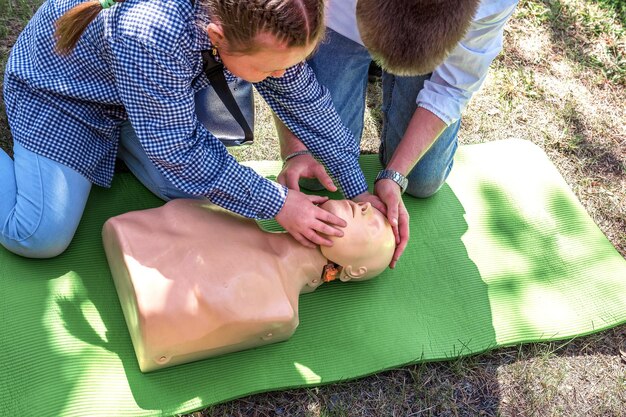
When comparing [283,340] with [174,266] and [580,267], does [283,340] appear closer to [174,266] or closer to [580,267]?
[174,266]

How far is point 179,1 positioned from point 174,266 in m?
0.85

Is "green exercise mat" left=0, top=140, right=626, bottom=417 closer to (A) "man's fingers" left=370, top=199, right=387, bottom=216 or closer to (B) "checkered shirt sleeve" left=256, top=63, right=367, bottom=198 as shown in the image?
(A) "man's fingers" left=370, top=199, right=387, bottom=216

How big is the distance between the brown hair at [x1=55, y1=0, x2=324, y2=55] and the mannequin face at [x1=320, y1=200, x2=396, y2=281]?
2.13 ft

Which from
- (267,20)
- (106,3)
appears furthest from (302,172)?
(106,3)

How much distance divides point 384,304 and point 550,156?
1528 mm

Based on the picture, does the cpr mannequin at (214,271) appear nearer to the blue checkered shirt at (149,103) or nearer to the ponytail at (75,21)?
the blue checkered shirt at (149,103)

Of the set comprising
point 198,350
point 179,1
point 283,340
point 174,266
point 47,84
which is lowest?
point 283,340

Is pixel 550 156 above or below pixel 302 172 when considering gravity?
below

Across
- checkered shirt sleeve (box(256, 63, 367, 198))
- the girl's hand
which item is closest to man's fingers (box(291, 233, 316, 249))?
the girl's hand

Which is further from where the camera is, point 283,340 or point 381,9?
point 283,340

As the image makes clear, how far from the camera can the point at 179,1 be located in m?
1.96

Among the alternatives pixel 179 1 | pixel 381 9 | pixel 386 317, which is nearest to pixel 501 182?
pixel 386 317

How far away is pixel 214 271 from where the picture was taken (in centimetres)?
214

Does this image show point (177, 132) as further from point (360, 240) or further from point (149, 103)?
point (360, 240)
